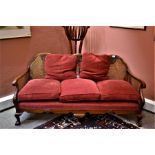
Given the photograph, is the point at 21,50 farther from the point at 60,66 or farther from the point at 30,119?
the point at 30,119

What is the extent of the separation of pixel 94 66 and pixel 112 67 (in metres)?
0.11

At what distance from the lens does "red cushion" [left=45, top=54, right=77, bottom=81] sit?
4.22 feet

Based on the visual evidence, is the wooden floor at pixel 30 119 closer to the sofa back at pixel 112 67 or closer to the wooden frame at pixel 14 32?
the sofa back at pixel 112 67

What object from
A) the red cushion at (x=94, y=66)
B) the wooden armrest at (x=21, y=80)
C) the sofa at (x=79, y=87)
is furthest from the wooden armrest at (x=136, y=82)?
the wooden armrest at (x=21, y=80)

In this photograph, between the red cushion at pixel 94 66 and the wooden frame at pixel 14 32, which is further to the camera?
the red cushion at pixel 94 66

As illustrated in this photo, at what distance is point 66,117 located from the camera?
1.28 m

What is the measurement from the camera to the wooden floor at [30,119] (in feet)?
4.09

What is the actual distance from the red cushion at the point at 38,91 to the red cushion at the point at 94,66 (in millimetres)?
194
